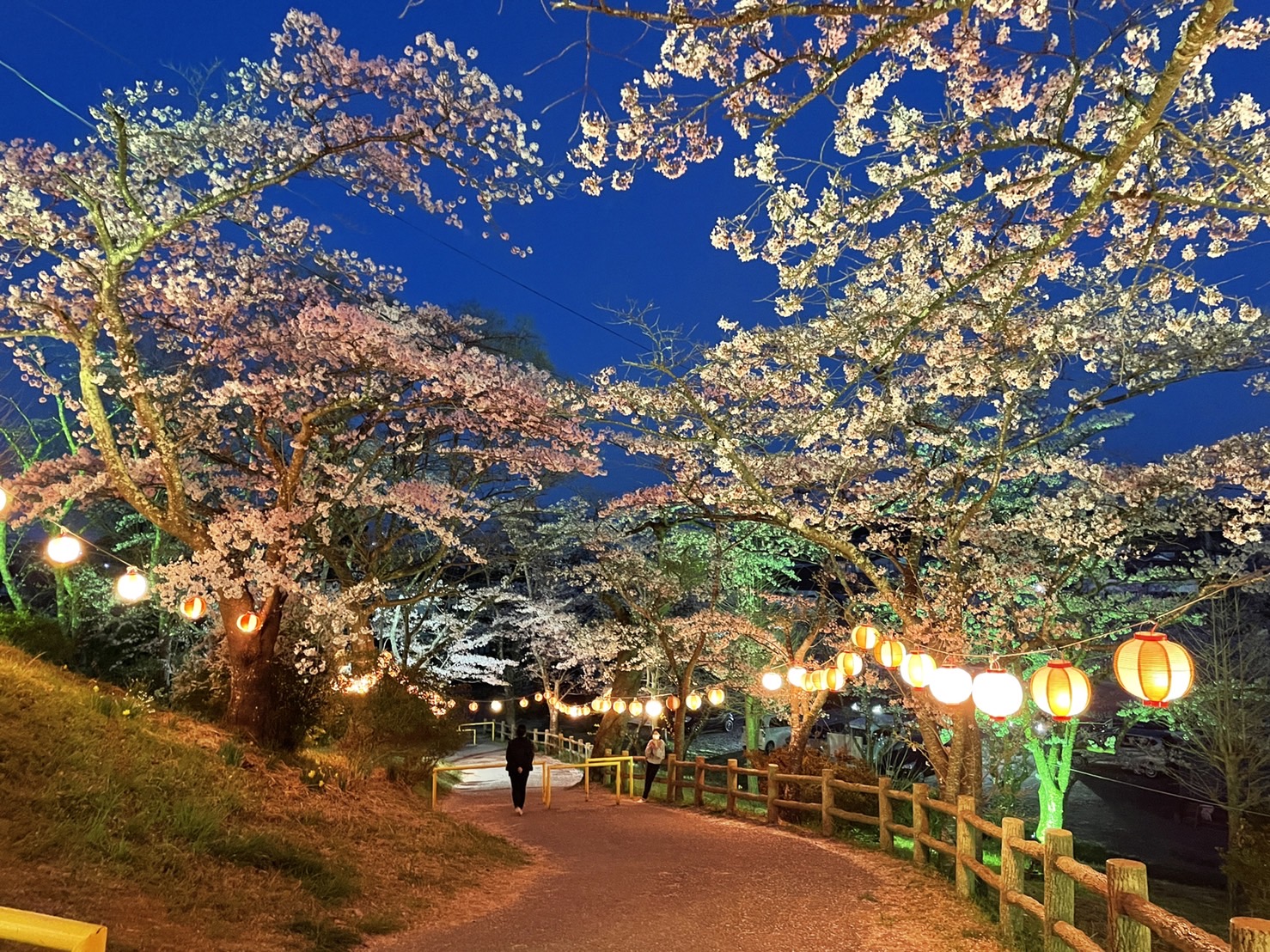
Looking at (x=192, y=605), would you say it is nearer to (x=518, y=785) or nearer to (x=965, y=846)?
(x=518, y=785)

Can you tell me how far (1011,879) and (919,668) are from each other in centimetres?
278

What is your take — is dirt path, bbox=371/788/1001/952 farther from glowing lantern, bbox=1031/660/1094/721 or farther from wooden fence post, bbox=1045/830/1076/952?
glowing lantern, bbox=1031/660/1094/721

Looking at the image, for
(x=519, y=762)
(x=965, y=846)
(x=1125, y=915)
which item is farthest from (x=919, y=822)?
(x=519, y=762)

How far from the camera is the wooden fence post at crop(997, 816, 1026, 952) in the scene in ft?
21.8

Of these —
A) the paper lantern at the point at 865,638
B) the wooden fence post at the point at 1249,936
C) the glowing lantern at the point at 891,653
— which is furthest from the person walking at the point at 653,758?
the wooden fence post at the point at 1249,936

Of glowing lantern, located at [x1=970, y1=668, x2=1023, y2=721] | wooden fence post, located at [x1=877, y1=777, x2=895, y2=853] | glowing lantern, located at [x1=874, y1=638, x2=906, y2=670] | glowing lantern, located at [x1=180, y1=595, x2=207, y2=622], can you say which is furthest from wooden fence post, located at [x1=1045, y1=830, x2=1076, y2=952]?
glowing lantern, located at [x1=180, y1=595, x2=207, y2=622]

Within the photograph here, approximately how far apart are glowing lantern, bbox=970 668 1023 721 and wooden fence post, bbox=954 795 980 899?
1.08 m

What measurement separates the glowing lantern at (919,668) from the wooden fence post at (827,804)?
11.7 ft

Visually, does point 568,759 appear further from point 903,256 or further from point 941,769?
point 903,256

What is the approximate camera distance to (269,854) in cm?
695

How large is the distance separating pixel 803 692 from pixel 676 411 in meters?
7.60

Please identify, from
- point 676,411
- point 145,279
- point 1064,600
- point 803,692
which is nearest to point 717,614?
point 803,692

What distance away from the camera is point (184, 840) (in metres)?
6.51

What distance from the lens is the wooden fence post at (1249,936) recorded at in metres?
3.04
